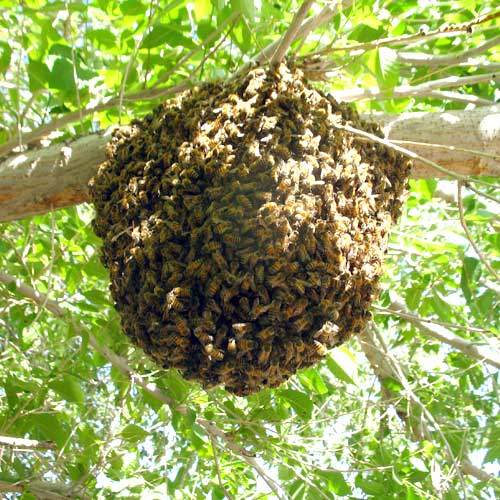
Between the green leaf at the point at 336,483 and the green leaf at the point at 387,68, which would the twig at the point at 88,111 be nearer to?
the green leaf at the point at 387,68

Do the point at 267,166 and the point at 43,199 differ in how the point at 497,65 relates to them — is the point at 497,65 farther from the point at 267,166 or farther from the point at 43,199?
the point at 43,199

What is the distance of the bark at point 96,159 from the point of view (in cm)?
220

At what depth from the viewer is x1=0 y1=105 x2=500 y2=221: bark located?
2.20 meters

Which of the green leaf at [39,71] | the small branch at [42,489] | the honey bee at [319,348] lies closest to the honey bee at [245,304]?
the honey bee at [319,348]

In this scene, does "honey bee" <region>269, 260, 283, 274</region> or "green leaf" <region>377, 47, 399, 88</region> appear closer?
"honey bee" <region>269, 260, 283, 274</region>

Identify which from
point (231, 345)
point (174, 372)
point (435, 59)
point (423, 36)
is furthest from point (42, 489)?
point (435, 59)

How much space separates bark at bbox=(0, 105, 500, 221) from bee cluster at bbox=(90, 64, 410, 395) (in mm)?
239

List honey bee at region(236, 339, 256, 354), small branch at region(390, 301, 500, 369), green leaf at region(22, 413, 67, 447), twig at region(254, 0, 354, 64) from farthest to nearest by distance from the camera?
small branch at region(390, 301, 500, 369) < green leaf at region(22, 413, 67, 447) < twig at region(254, 0, 354, 64) < honey bee at region(236, 339, 256, 354)

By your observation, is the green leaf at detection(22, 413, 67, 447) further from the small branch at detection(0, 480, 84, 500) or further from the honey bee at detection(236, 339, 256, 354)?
the honey bee at detection(236, 339, 256, 354)

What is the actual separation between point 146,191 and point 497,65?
6.04ft

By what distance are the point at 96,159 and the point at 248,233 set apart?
30.7 inches

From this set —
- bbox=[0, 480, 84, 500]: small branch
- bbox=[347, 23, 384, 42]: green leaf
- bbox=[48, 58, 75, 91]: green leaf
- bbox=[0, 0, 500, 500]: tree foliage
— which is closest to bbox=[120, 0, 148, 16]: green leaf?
bbox=[0, 0, 500, 500]: tree foliage

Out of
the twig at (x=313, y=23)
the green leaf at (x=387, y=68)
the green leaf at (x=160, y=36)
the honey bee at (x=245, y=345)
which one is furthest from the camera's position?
the green leaf at (x=160, y=36)

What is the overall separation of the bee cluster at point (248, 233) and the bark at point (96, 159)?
0.24m
